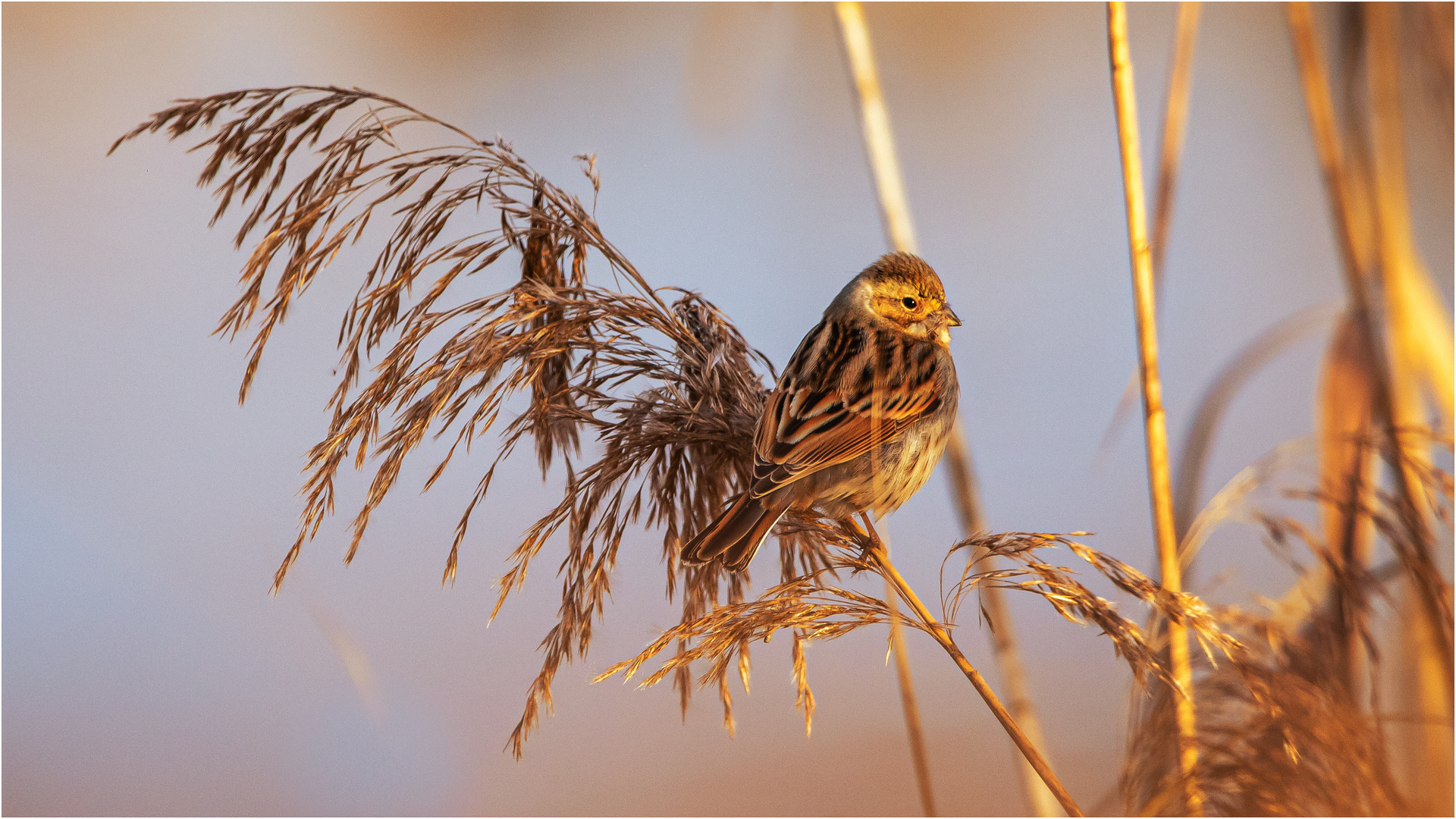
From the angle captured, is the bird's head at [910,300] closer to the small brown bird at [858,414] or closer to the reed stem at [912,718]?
the small brown bird at [858,414]

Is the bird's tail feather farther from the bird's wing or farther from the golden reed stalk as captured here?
the golden reed stalk

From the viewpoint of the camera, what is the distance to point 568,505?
1.33m

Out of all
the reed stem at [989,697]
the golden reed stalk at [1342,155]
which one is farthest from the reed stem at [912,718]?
the golden reed stalk at [1342,155]

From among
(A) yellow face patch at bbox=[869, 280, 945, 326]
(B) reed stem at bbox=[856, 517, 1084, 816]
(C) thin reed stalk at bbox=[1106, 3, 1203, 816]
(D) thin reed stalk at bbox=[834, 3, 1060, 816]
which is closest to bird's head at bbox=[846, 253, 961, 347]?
(A) yellow face patch at bbox=[869, 280, 945, 326]

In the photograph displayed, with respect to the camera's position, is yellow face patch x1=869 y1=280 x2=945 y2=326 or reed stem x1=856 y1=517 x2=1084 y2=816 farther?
yellow face patch x1=869 y1=280 x2=945 y2=326

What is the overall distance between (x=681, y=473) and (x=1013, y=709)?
0.64 meters

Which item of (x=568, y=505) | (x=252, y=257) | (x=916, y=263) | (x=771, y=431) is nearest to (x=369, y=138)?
(x=252, y=257)

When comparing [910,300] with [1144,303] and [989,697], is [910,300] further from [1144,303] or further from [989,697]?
[989,697]

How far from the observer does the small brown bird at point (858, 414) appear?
1.42 meters

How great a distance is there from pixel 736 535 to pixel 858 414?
0.42 metres

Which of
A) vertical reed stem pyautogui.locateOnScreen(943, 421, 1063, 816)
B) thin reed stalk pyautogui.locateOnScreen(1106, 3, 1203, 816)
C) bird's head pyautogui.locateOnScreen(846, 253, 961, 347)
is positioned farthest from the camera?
bird's head pyautogui.locateOnScreen(846, 253, 961, 347)

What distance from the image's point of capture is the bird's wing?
1.45 meters

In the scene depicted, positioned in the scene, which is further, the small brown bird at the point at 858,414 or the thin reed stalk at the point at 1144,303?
the small brown bird at the point at 858,414

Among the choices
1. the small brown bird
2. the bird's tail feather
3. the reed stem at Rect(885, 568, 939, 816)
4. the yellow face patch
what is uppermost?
the yellow face patch
